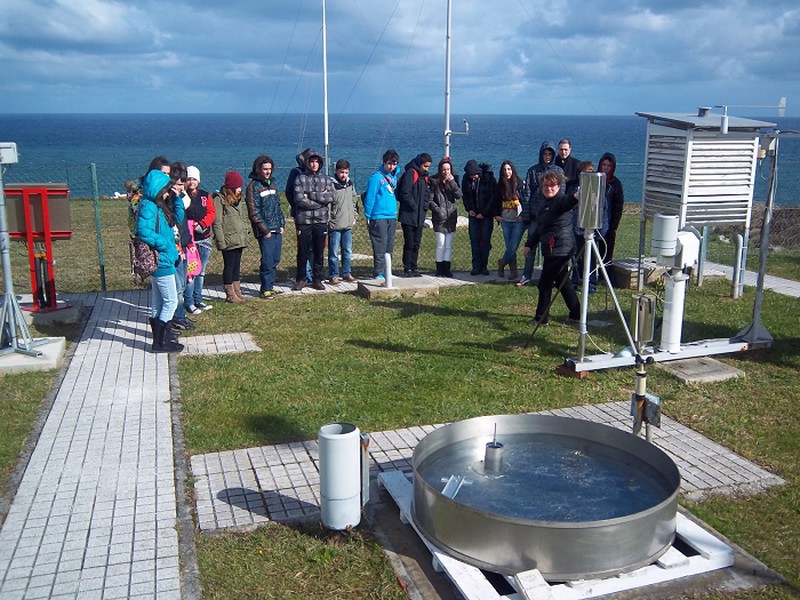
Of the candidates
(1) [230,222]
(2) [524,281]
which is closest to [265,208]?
(1) [230,222]

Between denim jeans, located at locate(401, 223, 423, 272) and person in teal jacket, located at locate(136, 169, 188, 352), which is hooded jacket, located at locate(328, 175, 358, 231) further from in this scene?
person in teal jacket, located at locate(136, 169, 188, 352)

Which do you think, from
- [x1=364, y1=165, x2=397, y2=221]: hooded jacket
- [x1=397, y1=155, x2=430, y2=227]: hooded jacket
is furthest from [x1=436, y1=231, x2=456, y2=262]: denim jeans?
[x1=364, y1=165, x2=397, y2=221]: hooded jacket

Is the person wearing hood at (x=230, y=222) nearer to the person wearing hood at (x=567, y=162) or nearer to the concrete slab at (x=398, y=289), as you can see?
the concrete slab at (x=398, y=289)

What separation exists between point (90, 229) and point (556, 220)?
Answer: 1320 centimetres

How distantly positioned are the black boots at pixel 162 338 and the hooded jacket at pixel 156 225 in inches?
21.2

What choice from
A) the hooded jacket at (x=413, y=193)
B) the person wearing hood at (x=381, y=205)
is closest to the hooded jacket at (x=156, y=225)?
the person wearing hood at (x=381, y=205)

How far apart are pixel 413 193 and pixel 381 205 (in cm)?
50

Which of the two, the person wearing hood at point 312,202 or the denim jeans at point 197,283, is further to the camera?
the person wearing hood at point 312,202

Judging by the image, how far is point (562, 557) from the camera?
4.00m

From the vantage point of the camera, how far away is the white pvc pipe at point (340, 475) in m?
4.50

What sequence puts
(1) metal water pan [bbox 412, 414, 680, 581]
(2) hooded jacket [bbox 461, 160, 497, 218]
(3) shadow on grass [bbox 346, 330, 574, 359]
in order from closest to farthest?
(1) metal water pan [bbox 412, 414, 680, 581] → (3) shadow on grass [bbox 346, 330, 574, 359] → (2) hooded jacket [bbox 461, 160, 497, 218]

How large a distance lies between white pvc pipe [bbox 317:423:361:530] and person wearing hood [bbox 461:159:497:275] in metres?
7.69

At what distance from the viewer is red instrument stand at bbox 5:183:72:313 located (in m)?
9.32

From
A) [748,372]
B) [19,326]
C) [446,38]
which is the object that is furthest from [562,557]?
[446,38]
